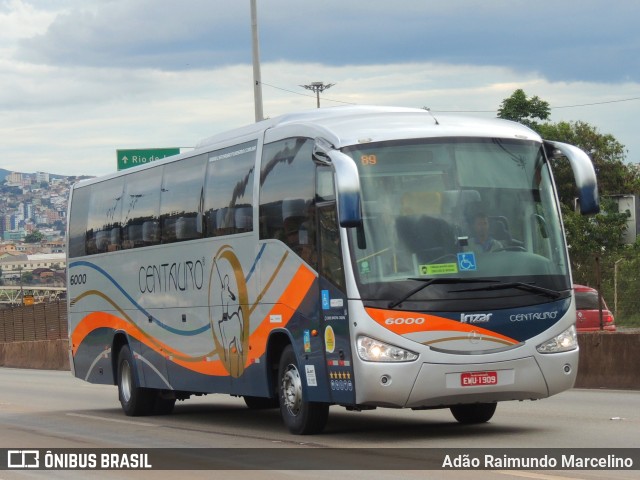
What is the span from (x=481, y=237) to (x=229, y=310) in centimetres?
444

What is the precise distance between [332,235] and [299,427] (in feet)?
7.58

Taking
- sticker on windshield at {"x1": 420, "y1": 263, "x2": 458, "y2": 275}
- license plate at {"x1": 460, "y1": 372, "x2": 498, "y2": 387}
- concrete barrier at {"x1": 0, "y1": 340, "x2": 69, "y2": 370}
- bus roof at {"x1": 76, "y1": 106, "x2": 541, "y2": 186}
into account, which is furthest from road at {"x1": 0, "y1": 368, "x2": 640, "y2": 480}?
concrete barrier at {"x1": 0, "y1": 340, "x2": 69, "y2": 370}

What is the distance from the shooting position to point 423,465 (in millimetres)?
11500

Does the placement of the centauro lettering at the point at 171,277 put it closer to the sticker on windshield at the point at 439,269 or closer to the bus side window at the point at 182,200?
the bus side window at the point at 182,200

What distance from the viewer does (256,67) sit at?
112ft

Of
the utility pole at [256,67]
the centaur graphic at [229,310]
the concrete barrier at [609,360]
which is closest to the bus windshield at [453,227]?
the centaur graphic at [229,310]

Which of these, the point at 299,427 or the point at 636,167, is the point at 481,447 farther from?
the point at 636,167

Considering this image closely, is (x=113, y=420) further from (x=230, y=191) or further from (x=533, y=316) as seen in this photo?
(x=533, y=316)

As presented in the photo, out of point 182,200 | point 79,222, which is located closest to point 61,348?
point 79,222

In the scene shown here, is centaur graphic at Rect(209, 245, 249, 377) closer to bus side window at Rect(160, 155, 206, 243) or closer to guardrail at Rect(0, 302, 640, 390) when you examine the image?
bus side window at Rect(160, 155, 206, 243)

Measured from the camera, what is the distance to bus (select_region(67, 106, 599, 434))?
13.3 meters

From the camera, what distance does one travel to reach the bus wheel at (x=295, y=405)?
48.1 ft

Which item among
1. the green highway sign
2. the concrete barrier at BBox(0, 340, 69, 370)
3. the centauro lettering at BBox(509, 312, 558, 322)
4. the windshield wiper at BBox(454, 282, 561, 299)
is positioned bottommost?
the concrete barrier at BBox(0, 340, 69, 370)

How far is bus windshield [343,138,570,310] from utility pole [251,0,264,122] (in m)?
20.0
